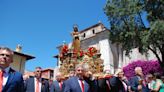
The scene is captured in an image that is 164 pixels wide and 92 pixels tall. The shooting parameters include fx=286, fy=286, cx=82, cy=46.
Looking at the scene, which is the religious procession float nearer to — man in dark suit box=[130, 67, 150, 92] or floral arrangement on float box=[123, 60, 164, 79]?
floral arrangement on float box=[123, 60, 164, 79]

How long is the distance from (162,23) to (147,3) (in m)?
2.39

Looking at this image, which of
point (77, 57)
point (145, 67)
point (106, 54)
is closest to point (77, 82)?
point (77, 57)

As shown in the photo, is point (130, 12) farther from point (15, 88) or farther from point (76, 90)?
point (15, 88)

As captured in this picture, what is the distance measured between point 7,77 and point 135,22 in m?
19.7

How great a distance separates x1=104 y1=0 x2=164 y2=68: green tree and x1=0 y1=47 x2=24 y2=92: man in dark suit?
702 inches

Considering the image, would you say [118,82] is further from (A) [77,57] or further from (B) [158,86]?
(A) [77,57]

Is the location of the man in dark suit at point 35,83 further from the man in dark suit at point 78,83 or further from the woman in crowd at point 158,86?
the woman in crowd at point 158,86

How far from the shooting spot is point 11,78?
146 inches

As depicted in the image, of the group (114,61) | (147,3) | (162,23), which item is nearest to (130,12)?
(147,3)

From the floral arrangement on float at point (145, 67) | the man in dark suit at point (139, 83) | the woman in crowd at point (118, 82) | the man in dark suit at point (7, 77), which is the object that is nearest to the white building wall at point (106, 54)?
the floral arrangement on float at point (145, 67)

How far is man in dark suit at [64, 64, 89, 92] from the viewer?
16.8 ft

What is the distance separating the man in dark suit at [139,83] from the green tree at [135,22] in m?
13.9

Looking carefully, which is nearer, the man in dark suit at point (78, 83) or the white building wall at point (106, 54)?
the man in dark suit at point (78, 83)

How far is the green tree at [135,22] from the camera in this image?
68.5 feet
